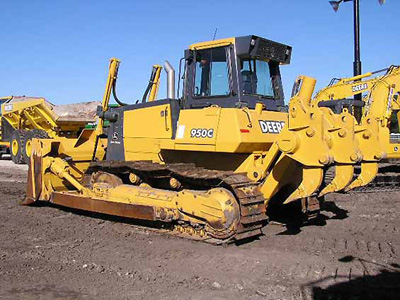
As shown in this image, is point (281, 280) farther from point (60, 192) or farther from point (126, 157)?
point (60, 192)

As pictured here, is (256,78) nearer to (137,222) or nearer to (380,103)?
(137,222)

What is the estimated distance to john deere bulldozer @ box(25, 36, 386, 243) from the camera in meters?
5.91

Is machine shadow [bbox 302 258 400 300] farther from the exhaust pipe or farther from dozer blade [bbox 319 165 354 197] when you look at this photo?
the exhaust pipe

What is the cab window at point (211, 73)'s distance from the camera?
6910 mm

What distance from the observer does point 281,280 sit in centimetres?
494

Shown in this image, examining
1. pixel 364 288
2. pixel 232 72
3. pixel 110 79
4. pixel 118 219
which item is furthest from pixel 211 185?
pixel 110 79

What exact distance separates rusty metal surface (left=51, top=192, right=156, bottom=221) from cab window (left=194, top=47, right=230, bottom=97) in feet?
6.68

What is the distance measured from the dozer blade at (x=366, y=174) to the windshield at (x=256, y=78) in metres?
1.97

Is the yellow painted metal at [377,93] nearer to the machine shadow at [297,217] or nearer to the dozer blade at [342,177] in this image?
the machine shadow at [297,217]

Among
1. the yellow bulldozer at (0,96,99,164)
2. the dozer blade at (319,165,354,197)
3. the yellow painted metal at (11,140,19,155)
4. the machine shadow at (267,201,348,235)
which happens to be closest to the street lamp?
the machine shadow at (267,201,348,235)

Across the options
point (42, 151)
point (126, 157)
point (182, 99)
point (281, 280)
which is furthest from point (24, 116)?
point (281, 280)

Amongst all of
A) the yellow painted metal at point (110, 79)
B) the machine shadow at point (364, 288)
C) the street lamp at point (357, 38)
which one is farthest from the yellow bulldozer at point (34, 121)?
the machine shadow at point (364, 288)

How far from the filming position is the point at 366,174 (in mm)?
6473

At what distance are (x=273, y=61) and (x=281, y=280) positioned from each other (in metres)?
3.94
